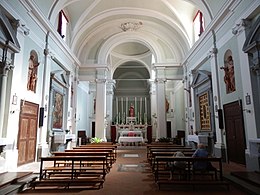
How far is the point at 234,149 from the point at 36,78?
7750 mm

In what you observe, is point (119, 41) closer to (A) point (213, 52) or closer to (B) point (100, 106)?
(B) point (100, 106)

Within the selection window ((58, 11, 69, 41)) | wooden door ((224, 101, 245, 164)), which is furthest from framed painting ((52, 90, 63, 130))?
wooden door ((224, 101, 245, 164))

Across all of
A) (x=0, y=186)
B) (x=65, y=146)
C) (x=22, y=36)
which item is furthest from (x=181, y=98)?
(x=0, y=186)

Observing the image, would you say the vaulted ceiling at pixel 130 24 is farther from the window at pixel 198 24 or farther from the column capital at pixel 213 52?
the column capital at pixel 213 52

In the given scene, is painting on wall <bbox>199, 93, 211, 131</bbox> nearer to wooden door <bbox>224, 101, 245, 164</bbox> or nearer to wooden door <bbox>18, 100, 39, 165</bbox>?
wooden door <bbox>224, 101, 245, 164</bbox>

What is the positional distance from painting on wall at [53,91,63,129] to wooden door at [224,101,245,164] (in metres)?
7.59

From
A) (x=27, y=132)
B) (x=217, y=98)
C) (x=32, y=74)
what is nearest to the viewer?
(x=27, y=132)

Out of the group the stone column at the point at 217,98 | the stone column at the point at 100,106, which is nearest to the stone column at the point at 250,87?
the stone column at the point at 217,98

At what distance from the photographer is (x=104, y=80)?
1406 cm

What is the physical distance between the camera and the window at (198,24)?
1037 centimetres

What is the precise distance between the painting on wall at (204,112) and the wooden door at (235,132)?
195cm

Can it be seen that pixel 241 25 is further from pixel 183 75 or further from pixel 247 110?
pixel 183 75

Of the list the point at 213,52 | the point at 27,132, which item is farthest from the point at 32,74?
the point at 213,52

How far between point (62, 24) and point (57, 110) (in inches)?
176
